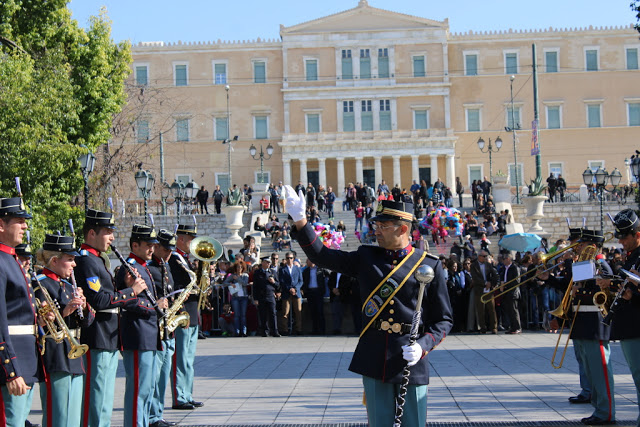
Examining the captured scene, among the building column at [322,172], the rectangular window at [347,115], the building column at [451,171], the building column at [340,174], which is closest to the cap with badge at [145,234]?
the building column at [322,172]

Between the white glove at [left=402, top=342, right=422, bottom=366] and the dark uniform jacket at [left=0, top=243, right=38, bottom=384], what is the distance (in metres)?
2.49

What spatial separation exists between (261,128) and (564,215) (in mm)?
31207

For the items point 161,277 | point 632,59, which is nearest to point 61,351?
point 161,277

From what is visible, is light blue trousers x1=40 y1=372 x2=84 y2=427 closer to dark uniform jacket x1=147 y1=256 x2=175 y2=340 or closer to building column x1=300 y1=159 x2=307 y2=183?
dark uniform jacket x1=147 y1=256 x2=175 y2=340

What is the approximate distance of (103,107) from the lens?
79.6ft

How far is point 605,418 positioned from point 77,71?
19.7 metres

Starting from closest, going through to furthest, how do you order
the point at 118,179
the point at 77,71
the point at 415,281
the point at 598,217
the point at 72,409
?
the point at 415,281, the point at 72,409, the point at 77,71, the point at 118,179, the point at 598,217

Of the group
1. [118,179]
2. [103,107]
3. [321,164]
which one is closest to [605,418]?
[103,107]

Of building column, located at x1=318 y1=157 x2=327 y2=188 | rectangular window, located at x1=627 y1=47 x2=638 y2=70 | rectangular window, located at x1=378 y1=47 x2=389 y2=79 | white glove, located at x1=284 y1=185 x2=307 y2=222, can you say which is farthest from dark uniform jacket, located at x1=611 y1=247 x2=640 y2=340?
rectangular window, located at x1=627 y1=47 x2=638 y2=70

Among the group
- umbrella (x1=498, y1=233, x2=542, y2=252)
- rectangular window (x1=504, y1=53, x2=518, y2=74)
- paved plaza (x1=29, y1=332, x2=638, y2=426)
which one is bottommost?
paved plaza (x1=29, y1=332, x2=638, y2=426)

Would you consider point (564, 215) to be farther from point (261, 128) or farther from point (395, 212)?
point (395, 212)

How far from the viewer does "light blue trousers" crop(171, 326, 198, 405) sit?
9539mm

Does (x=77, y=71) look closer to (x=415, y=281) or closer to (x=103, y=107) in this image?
(x=103, y=107)

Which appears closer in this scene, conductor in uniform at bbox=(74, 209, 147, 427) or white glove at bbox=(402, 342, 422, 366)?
white glove at bbox=(402, 342, 422, 366)
